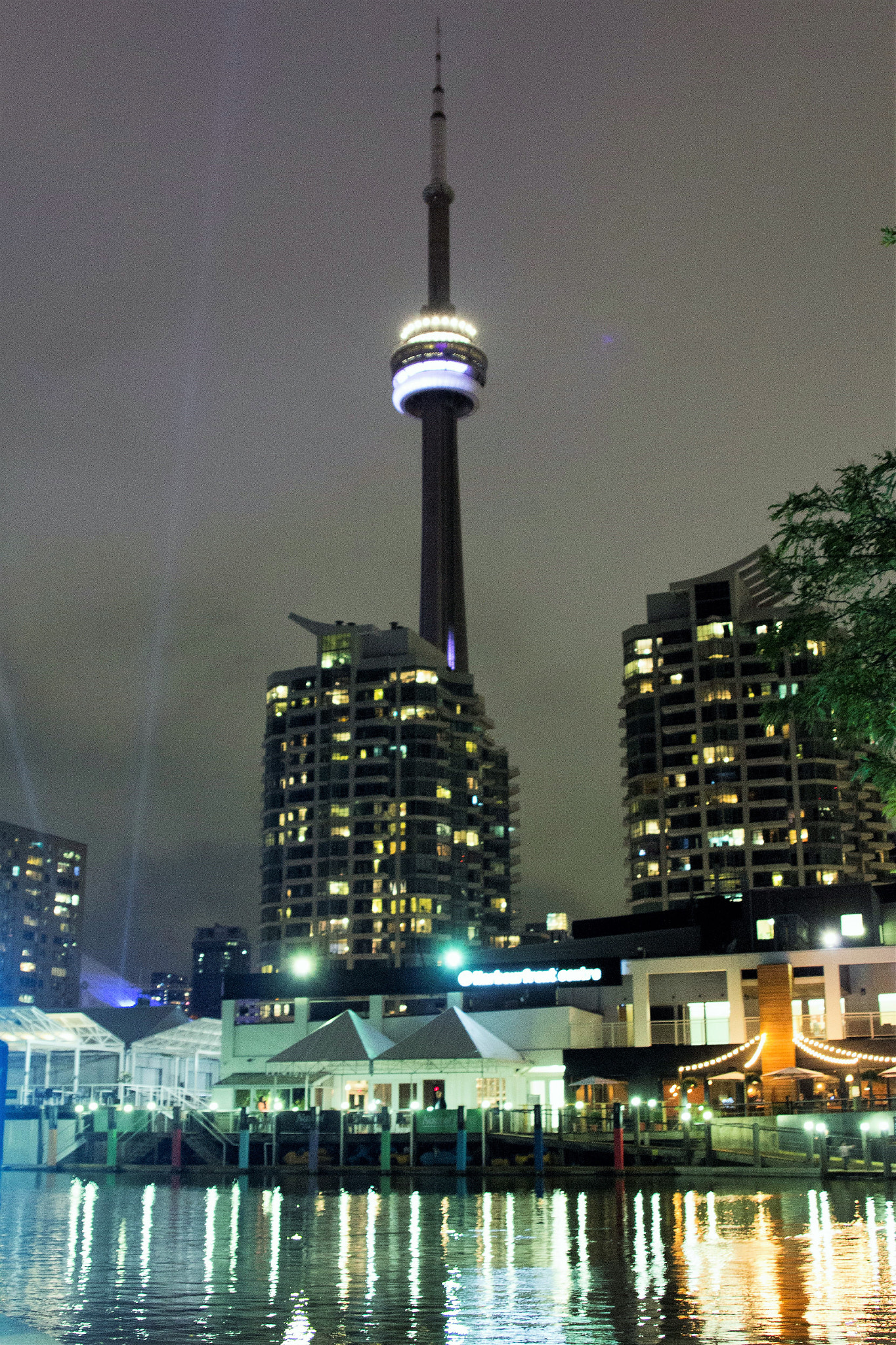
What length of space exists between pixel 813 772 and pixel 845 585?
153417 mm

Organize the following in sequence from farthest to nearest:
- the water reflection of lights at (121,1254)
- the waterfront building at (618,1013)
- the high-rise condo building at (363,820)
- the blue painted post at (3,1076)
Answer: the high-rise condo building at (363,820) → the waterfront building at (618,1013) → the water reflection of lights at (121,1254) → the blue painted post at (3,1076)

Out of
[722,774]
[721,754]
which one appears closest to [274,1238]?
[722,774]

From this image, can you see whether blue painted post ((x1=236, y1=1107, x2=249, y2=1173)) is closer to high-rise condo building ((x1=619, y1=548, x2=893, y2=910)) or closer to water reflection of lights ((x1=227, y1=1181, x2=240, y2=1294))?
water reflection of lights ((x1=227, y1=1181, x2=240, y2=1294))

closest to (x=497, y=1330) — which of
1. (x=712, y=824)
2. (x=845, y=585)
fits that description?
(x=845, y=585)

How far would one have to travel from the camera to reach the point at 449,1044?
69.2m

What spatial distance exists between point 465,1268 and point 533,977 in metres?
54.8

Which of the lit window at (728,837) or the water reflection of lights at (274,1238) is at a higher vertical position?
the lit window at (728,837)

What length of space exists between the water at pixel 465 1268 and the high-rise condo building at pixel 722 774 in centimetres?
11666

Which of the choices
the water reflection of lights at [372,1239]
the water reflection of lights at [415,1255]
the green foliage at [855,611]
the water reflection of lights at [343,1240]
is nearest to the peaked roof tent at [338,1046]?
the water reflection of lights at [372,1239]

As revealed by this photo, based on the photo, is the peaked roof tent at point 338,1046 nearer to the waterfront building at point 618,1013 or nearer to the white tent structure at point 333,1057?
the white tent structure at point 333,1057

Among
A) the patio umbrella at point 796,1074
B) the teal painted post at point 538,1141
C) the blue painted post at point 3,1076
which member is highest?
the blue painted post at point 3,1076

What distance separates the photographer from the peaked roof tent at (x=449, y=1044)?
225ft

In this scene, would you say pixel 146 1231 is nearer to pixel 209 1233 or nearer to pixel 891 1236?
pixel 209 1233

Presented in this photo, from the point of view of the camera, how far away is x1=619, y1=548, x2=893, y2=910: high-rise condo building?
166000 mm
